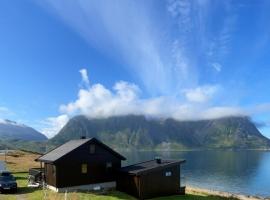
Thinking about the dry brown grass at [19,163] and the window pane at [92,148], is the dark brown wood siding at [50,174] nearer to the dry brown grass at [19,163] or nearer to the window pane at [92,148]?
the window pane at [92,148]

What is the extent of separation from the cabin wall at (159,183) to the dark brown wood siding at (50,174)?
11.0m

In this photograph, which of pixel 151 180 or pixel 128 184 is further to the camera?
pixel 128 184

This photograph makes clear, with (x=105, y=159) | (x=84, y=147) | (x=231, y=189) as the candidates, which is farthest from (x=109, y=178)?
(x=231, y=189)

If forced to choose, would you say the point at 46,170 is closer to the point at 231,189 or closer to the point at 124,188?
the point at 124,188

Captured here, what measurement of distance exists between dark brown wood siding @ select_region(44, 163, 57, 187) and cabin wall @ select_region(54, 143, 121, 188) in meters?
1.16

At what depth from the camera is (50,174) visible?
47344 millimetres

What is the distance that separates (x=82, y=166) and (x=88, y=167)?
2.86ft

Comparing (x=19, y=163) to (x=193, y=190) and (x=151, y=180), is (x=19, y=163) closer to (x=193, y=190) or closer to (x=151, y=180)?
(x=193, y=190)

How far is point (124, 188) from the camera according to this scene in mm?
47250

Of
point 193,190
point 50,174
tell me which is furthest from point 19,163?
point 193,190

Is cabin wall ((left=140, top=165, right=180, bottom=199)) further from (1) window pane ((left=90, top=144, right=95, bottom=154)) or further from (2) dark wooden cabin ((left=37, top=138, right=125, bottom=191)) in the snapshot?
(1) window pane ((left=90, top=144, right=95, bottom=154))

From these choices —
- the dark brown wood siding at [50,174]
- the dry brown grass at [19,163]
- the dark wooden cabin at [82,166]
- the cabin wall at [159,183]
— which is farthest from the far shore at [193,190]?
the dark brown wood siding at [50,174]

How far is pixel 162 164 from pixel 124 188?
5.88 m

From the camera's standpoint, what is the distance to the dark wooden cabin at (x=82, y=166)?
45.0 meters
